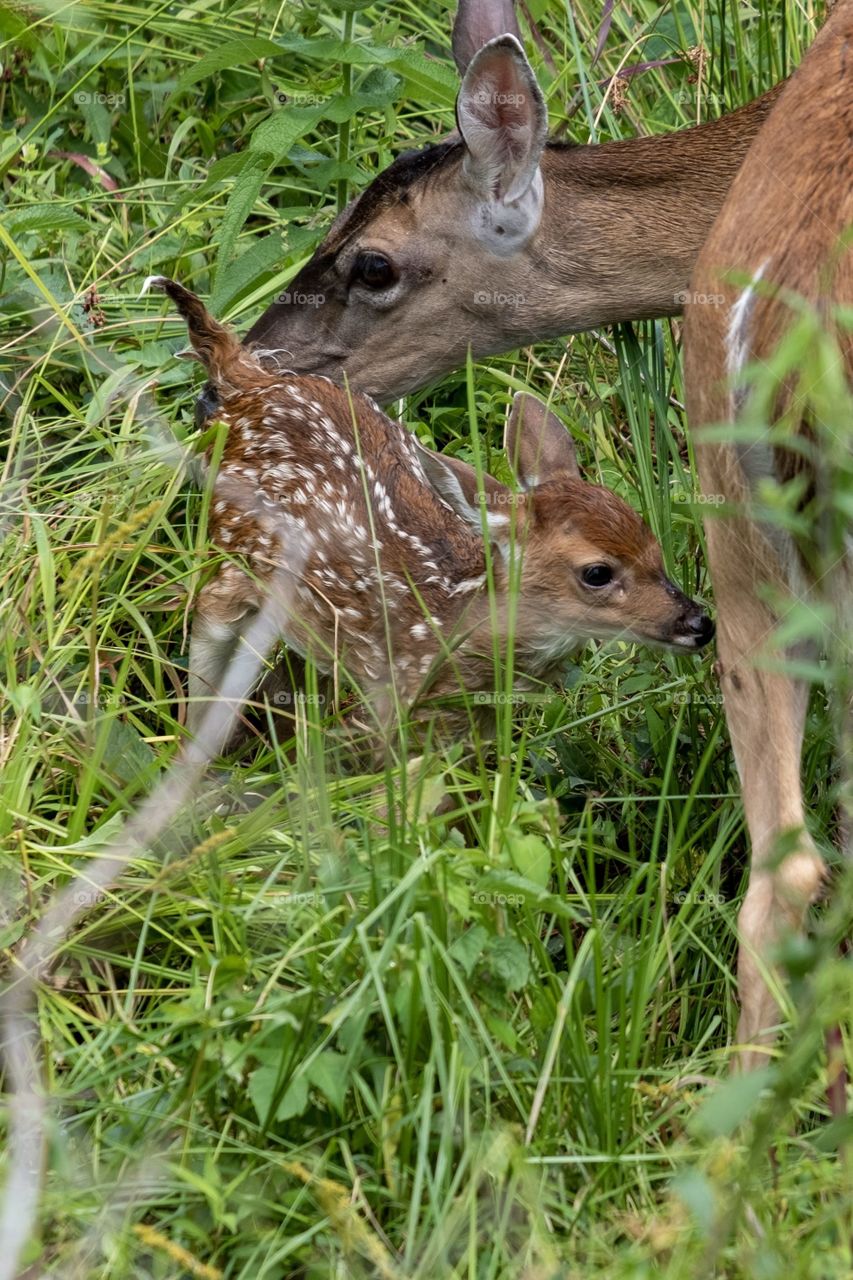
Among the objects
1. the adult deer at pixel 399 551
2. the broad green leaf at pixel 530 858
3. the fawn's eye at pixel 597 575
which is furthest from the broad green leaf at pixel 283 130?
the broad green leaf at pixel 530 858

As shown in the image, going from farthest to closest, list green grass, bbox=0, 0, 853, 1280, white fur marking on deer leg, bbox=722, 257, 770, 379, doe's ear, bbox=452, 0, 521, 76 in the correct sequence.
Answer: doe's ear, bbox=452, 0, 521, 76
white fur marking on deer leg, bbox=722, 257, 770, 379
green grass, bbox=0, 0, 853, 1280

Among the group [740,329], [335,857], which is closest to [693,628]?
[335,857]

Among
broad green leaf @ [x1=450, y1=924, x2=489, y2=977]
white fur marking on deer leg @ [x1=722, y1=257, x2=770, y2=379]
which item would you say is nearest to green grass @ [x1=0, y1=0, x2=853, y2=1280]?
broad green leaf @ [x1=450, y1=924, x2=489, y2=977]

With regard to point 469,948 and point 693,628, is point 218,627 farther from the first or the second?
point 469,948

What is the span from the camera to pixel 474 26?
497 centimetres

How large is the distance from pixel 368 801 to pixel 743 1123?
1.14 metres

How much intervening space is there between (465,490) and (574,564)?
1.25 ft

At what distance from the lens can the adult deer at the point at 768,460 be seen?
2.69 m

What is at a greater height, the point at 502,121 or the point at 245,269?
the point at 502,121

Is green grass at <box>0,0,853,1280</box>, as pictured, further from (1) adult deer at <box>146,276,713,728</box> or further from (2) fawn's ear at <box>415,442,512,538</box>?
(2) fawn's ear at <box>415,442,512,538</box>

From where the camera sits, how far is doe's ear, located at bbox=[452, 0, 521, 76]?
16.3 feet

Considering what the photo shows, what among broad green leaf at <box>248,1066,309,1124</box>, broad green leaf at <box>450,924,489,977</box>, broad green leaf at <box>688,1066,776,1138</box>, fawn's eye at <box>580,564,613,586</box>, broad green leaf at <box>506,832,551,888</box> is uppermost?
broad green leaf at <box>688,1066,776,1138</box>

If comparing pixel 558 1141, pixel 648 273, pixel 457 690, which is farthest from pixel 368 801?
pixel 648 273

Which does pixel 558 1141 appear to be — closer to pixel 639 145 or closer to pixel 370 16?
pixel 639 145
